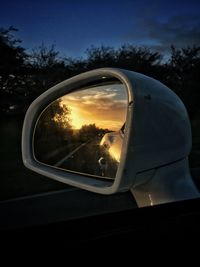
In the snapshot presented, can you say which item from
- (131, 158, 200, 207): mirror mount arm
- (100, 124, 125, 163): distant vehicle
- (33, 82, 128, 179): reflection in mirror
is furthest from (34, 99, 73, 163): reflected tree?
(131, 158, 200, 207): mirror mount arm

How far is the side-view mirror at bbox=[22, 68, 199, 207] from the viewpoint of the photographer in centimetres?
143

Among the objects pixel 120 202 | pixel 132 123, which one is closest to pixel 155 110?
pixel 132 123

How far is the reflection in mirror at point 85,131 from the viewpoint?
1.66 m

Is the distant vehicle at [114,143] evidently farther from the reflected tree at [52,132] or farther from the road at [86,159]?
the reflected tree at [52,132]

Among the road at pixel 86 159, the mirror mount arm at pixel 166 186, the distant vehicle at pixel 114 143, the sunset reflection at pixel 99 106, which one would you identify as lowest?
the mirror mount arm at pixel 166 186

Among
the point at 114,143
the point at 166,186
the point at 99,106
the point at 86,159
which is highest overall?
the point at 99,106

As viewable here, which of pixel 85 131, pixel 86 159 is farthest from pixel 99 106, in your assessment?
pixel 86 159

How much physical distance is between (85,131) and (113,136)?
0.60 feet

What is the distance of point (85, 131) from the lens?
178 cm

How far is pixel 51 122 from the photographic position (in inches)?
79.0

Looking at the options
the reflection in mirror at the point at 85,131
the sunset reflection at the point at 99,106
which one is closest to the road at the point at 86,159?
the reflection in mirror at the point at 85,131

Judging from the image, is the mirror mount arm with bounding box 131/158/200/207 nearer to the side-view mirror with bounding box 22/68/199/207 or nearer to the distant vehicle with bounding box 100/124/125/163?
the side-view mirror with bounding box 22/68/199/207

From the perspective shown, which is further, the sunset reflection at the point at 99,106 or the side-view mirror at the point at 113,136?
the sunset reflection at the point at 99,106

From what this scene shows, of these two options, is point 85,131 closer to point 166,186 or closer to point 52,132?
point 52,132
